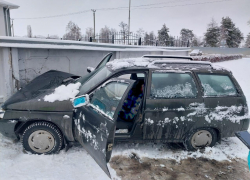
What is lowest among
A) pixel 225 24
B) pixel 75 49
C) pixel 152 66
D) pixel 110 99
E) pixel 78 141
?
pixel 78 141

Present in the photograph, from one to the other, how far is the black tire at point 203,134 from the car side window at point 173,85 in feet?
2.30

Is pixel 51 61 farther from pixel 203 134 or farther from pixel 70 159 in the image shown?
pixel 203 134

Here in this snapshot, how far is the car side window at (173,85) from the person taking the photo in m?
3.38

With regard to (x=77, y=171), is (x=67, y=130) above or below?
above

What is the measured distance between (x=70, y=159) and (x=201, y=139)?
2.39m

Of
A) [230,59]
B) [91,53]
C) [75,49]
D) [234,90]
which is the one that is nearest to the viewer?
[234,90]

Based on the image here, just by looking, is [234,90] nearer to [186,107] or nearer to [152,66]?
[186,107]

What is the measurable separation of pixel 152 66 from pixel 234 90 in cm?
165

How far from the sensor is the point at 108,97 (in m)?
3.00

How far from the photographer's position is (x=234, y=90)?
12.0ft

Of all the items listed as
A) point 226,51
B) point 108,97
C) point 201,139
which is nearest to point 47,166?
point 108,97

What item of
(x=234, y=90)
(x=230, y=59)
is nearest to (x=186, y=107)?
(x=234, y=90)

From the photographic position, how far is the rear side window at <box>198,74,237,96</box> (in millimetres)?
3557

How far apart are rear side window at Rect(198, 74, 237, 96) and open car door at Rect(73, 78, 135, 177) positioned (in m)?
1.55
